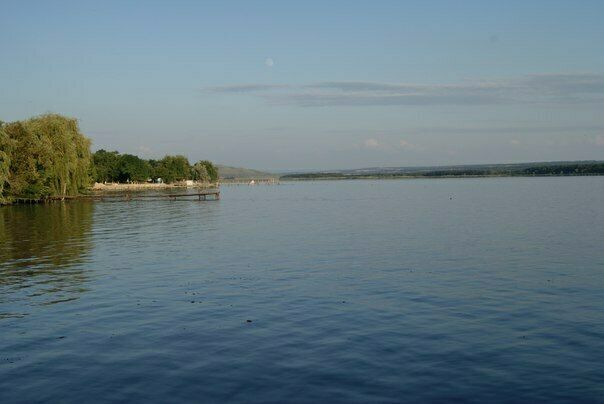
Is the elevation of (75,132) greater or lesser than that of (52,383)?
greater

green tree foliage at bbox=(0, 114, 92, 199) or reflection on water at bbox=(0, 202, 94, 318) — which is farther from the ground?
green tree foliage at bbox=(0, 114, 92, 199)

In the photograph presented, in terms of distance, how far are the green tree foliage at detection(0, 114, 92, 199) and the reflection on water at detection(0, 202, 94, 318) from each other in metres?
29.9

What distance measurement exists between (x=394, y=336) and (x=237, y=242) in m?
31.3

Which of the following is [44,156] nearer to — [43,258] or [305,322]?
[43,258]

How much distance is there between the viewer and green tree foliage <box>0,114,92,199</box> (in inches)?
4003

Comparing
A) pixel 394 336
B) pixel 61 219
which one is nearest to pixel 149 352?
pixel 394 336

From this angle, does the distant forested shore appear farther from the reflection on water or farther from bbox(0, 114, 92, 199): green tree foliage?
the reflection on water

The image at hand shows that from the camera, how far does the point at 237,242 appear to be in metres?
50.7

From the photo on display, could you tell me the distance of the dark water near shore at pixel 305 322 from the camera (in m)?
16.2

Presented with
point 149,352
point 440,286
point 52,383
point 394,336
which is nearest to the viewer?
point 52,383

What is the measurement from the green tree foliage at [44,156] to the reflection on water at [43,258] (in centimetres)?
2987

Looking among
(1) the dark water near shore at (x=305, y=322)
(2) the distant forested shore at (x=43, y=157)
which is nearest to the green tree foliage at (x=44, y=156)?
(2) the distant forested shore at (x=43, y=157)

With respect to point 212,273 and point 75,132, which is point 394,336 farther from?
point 75,132

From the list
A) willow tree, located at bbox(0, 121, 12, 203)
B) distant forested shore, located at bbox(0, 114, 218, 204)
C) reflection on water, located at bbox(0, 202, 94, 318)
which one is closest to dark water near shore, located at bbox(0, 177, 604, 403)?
reflection on water, located at bbox(0, 202, 94, 318)
